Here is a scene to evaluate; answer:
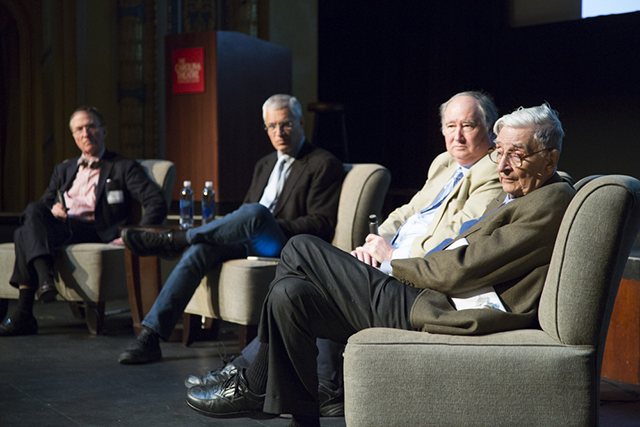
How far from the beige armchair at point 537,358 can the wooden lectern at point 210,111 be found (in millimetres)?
3837

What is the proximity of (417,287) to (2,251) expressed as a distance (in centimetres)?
282

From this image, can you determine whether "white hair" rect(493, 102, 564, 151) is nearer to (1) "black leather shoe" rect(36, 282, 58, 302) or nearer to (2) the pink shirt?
(1) "black leather shoe" rect(36, 282, 58, 302)

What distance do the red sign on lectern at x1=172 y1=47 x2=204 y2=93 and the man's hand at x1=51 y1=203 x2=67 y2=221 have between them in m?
1.76

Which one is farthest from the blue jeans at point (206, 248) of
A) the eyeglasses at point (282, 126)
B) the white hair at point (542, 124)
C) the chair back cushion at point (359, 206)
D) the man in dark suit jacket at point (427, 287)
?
the white hair at point (542, 124)

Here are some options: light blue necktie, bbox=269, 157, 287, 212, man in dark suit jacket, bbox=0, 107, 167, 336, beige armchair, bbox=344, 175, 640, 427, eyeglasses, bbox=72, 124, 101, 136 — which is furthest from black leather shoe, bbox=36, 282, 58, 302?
beige armchair, bbox=344, 175, 640, 427

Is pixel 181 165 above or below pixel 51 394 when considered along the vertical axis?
above

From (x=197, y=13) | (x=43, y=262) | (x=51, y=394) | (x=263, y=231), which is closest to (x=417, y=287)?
(x=263, y=231)

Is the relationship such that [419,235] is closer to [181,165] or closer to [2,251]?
[2,251]

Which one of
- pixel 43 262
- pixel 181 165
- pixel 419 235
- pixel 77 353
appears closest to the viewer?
pixel 419 235

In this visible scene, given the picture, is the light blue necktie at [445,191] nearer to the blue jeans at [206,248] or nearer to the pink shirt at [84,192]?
the blue jeans at [206,248]

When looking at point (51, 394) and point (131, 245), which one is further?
point (131, 245)

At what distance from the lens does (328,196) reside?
3215 millimetres

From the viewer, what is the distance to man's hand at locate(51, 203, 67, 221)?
12.5ft

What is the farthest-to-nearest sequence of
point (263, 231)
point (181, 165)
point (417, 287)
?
1. point (181, 165)
2. point (263, 231)
3. point (417, 287)
